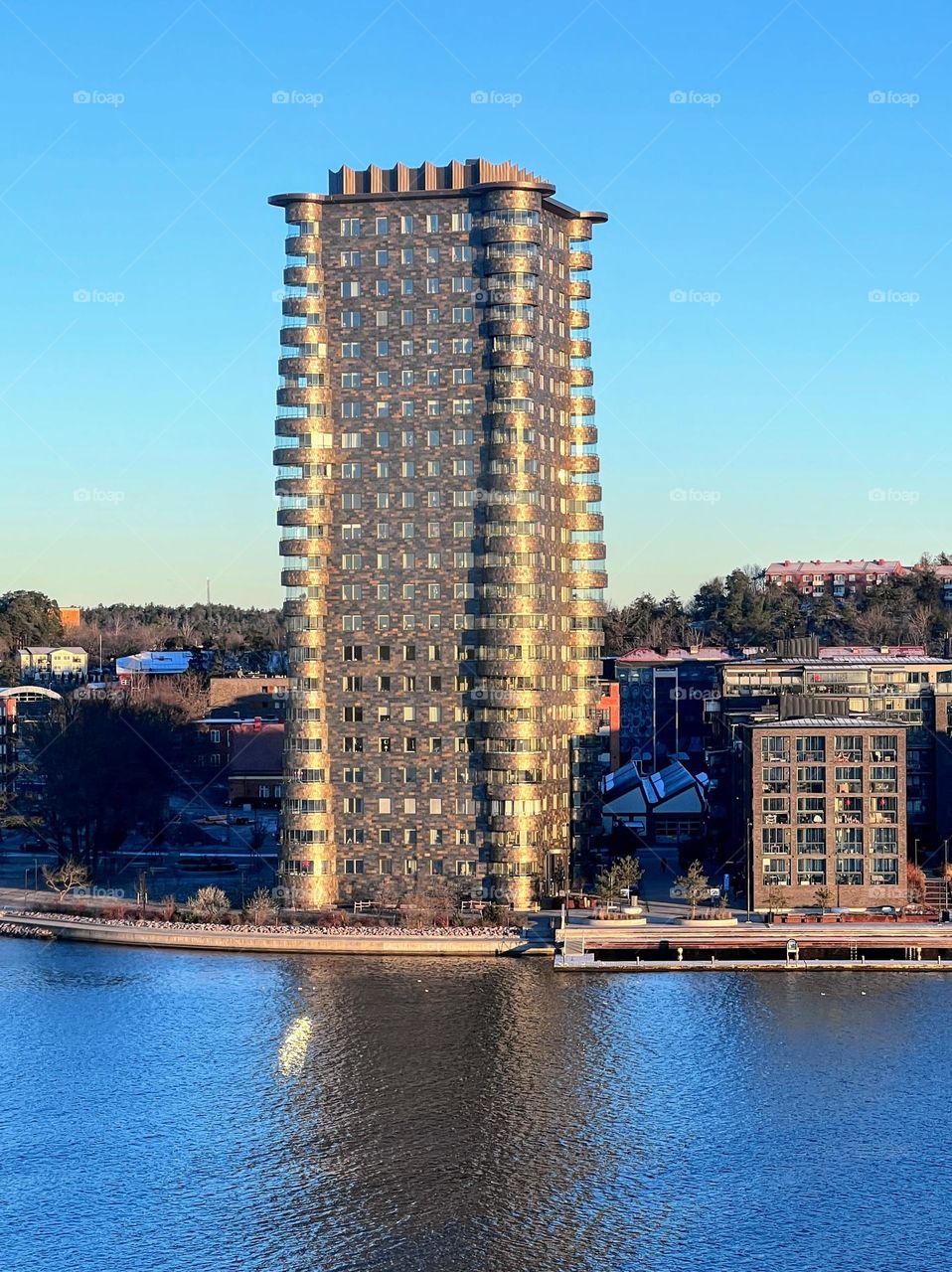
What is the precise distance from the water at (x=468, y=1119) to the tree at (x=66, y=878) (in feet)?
80.7

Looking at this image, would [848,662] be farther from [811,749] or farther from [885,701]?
[811,749]

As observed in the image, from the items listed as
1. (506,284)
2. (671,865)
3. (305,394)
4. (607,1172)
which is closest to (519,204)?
(506,284)

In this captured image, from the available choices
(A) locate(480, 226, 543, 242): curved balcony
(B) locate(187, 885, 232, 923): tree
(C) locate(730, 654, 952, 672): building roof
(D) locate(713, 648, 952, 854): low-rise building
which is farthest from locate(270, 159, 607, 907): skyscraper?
(C) locate(730, 654, 952, 672): building roof

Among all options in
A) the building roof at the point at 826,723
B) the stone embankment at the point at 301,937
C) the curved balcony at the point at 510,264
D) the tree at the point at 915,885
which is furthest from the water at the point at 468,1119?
the curved balcony at the point at 510,264

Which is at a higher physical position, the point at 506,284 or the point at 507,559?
the point at 506,284

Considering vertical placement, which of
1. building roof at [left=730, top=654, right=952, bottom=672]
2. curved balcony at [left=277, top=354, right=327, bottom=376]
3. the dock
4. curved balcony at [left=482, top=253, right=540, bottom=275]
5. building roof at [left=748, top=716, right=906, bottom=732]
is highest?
curved balcony at [left=482, top=253, right=540, bottom=275]

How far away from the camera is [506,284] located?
137875 millimetres

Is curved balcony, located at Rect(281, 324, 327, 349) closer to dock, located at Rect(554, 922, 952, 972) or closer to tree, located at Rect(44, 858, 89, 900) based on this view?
tree, located at Rect(44, 858, 89, 900)

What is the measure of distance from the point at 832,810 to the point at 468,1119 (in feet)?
173

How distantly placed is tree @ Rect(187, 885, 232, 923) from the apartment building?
38299 millimetres

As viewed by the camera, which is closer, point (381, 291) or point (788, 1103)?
point (788, 1103)

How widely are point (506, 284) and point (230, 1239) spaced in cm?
8031

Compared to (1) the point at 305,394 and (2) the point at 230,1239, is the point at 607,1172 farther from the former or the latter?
(1) the point at 305,394

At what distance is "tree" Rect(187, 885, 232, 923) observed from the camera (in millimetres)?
137125
